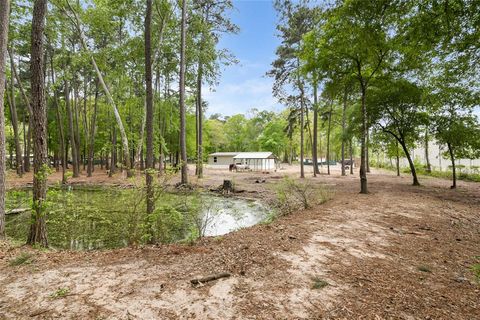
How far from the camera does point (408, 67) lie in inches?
414

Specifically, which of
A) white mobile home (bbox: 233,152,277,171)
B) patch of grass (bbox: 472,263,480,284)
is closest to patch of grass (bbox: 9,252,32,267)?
patch of grass (bbox: 472,263,480,284)

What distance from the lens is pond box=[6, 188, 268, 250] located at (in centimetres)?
426

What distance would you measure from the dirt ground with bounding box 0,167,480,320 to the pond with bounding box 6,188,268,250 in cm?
52

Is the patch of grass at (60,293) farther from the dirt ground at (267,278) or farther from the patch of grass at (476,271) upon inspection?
the patch of grass at (476,271)

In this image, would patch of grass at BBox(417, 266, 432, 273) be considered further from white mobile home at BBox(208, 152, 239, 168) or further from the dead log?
white mobile home at BBox(208, 152, 239, 168)

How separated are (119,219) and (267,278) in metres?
3.18

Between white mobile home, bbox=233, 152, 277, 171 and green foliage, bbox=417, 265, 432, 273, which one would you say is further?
white mobile home, bbox=233, 152, 277, 171

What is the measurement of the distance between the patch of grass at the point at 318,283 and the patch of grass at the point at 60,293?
267cm

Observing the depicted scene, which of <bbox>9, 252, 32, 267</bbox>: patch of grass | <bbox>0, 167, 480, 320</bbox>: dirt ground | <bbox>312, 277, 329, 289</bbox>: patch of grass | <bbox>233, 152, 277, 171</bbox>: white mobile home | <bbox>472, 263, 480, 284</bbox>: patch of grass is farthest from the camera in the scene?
<bbox>233, 152, 277, 171</bbox>: white mobile home

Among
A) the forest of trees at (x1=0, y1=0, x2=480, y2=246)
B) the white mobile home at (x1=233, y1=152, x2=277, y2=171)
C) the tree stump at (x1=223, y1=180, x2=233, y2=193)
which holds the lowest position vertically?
the tree stump at (x1=223, y1=180, x2=233, y2=193)

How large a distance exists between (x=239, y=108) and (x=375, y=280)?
53442 mm

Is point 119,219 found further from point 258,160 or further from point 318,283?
point 258,160

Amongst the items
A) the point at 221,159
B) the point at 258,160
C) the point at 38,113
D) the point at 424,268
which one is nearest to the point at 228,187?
the point at 38,113

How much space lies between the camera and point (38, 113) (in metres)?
4.25
